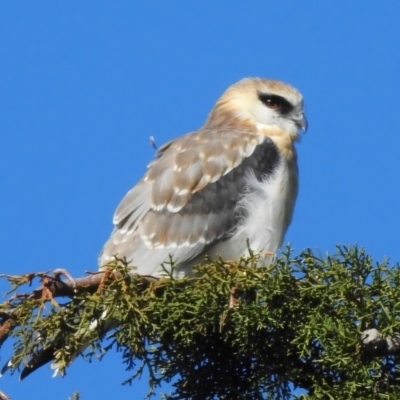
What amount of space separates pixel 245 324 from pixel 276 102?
9.62ft

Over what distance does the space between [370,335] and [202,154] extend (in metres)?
2.28

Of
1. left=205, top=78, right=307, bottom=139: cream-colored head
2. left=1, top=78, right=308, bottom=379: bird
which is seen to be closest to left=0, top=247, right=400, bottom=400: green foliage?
left=1, top=78, right=308, bottom=379: bird

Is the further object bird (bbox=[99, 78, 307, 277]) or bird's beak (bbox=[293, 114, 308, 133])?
bird's beak (bbox=[293, 114, 308, 133])

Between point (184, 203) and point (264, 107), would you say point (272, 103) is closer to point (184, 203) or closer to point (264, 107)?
point (264, 107)

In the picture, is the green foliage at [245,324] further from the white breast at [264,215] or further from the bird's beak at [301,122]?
the bird's beak at [301,122]

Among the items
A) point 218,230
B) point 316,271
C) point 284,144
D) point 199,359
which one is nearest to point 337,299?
point 316,271

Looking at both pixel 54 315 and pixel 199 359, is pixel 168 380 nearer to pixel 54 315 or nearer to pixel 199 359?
pixel 199 359

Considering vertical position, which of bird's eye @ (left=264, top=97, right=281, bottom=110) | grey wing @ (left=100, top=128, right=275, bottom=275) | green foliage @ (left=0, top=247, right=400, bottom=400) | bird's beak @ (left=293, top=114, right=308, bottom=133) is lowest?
green foliage @ (left=0, top=247, right=400, bottom=400)

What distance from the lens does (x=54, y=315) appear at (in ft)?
12.7

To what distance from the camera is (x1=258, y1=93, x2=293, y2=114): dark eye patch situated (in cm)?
647

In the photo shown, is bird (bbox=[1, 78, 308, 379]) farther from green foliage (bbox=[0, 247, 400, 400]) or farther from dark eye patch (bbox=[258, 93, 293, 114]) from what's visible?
green foliage (bbox=[0, 247, 400, 400])

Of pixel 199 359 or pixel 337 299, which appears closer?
pixel 337 299

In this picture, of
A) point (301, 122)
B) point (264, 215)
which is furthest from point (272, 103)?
point (264, 215)

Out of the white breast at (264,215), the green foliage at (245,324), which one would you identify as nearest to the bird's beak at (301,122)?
the white breast at (264,215)
